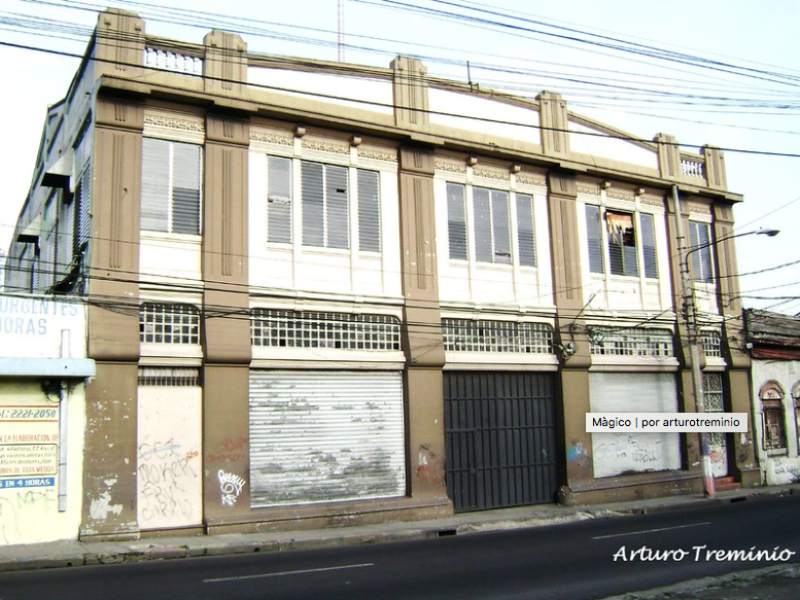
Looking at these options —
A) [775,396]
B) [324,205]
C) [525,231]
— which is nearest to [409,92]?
[324,205]

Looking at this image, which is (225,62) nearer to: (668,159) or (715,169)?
(668,159)

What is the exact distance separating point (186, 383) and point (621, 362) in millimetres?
12165

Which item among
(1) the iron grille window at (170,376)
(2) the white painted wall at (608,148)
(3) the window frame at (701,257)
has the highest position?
(2) the white painted wall at (608,148)

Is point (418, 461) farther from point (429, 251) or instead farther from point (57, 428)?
point (57, 428)

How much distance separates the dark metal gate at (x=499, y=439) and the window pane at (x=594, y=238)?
11.6 ft

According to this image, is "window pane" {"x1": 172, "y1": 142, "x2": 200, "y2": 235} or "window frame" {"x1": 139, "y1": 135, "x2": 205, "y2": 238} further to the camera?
"window pane" {"x1": 172, "y1": 142, "x2": 200, "y2": 235}

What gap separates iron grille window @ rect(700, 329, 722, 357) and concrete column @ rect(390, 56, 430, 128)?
1128 cm

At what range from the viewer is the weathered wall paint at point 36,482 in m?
14.3

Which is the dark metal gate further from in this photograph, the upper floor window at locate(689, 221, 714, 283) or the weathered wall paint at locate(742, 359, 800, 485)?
the weathered wall paint at locate(742, 359, 800, 485)

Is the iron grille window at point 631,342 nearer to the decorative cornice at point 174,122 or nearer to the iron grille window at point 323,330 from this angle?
the iron grille window at point 323,330

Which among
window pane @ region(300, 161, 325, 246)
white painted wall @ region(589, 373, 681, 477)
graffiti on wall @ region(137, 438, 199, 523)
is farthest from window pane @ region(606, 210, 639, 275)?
graffiti on wall @ region(137, 438, 199, 523)

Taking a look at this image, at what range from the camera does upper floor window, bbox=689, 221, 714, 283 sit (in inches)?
985

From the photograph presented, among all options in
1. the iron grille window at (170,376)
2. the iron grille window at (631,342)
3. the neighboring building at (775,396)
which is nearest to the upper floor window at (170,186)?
the iron grille window at (170,376)

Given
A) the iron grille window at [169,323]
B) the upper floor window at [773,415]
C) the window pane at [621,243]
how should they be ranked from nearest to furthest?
the iron grille window at [169,323] → the window pane at [621,243] → the upper floor window at [773,415]
